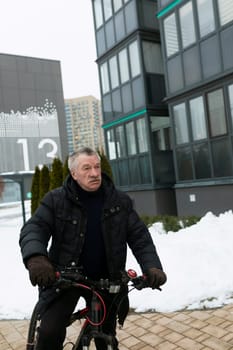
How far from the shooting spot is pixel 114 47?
1484 cm

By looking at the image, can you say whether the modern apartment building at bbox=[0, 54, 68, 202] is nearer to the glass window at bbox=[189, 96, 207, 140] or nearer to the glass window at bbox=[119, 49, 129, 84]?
the glass window at bbox=[119, 49, 129, 84]

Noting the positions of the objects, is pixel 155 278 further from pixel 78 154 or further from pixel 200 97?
pixel 200 97

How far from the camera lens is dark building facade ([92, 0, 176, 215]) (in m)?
13.5

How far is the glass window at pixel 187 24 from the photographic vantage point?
36.7ft

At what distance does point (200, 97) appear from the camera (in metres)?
11.2

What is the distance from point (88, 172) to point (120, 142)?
508 inches

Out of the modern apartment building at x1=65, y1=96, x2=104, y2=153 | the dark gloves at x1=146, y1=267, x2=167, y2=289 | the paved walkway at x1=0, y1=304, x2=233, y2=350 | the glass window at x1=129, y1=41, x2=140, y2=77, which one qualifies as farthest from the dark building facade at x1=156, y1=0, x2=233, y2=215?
the modern apartment building at x1=65, y1=96, x2=104, y2=153

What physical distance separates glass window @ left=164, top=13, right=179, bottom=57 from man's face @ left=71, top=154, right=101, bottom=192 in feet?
34.5

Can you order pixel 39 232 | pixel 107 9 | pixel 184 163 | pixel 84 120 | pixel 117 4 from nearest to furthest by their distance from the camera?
pixel 39 232, pixel 184 163, pixel 117 4, pixel 107 9, pixel 84 120

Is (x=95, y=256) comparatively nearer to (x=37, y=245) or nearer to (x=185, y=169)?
(x=37, y=245)

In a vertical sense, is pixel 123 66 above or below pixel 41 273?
above

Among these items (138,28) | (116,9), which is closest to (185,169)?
(138,28)

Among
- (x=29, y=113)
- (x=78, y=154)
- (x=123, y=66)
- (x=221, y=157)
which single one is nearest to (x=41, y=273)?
(x=78, y=154)

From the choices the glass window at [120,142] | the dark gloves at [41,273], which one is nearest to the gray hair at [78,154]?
the dark gloves at [41,273]
